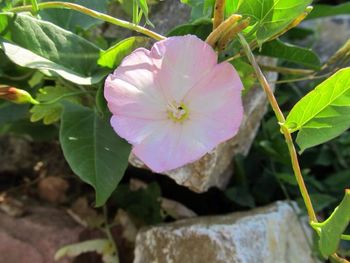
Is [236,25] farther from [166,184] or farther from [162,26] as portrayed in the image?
[166,184]

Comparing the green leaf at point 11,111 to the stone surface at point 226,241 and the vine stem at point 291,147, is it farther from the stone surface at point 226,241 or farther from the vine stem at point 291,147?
the vine stem at point 291,147

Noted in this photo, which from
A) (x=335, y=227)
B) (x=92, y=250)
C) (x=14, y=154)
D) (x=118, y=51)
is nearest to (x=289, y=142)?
(x=335, y=227)

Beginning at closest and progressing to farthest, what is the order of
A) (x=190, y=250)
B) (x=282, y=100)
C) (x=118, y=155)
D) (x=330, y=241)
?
(x=330, y=241) < (x=118, y=155) < (x=190, y=250) < (x=282, y=100)

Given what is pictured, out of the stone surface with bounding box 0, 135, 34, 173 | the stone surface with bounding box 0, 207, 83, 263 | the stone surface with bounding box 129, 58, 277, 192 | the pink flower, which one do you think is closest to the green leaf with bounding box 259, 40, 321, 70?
the stone surface with bounding box 129, 58, 277, 192

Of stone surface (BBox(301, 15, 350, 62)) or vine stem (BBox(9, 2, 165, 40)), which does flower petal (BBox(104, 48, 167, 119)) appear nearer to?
vine stem (BBox(9, 2, 165, 40))

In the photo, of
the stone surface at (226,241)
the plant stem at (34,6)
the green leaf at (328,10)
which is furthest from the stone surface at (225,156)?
the plant stem at (34,6)

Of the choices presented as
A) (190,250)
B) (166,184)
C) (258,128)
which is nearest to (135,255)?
(190,250)
